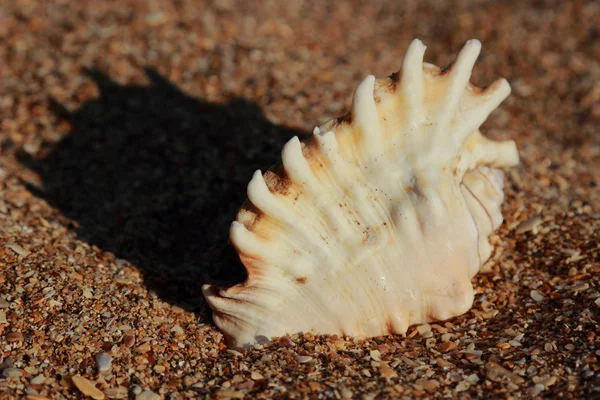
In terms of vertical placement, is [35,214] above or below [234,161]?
below

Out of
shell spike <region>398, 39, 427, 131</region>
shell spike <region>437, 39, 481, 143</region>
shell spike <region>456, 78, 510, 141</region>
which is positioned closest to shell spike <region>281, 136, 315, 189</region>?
shell spike <region>398, 39, 427, 131</region>

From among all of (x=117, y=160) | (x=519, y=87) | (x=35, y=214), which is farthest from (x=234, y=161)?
(x=519, y=87)

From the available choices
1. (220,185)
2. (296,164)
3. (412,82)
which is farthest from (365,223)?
(220,185)

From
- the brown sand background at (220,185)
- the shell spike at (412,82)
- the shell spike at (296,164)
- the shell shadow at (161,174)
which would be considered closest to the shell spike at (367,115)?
the shell spike at (412,82)

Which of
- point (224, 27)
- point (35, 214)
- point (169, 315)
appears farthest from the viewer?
point (224, 27)

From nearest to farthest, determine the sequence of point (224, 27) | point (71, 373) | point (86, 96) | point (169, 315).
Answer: point (71, 373), point (169, 315), point (86, 96), point (224, 27)

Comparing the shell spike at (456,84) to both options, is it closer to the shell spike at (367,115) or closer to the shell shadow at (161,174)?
the shell spike at (367,115)

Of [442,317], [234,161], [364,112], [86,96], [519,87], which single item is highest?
[519,87]

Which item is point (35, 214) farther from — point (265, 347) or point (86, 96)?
point (265, 347)
